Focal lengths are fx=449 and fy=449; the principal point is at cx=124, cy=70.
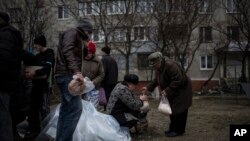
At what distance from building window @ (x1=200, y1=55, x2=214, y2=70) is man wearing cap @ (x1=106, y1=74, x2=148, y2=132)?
34576mm

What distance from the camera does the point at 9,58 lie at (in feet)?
16.7

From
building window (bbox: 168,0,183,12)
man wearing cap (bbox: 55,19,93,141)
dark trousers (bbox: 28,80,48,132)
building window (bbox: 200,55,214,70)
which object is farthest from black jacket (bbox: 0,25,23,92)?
building window (bbox: 200,55,214,70)

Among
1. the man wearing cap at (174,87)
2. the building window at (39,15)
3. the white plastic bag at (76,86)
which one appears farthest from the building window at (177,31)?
the white plastic bag at (76,86)

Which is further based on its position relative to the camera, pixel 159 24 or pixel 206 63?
pixel 206 63

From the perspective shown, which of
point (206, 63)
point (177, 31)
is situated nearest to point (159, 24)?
point (177, 31)

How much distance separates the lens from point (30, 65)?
6.47 m

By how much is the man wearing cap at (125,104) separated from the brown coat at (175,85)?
738 millimetres

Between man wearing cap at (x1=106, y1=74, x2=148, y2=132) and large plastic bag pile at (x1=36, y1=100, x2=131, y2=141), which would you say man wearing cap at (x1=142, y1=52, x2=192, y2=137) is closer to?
man wearing cap at (x1=106, y1=74, x2=148, y2=132)

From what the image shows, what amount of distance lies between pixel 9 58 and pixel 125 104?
7.79 feet

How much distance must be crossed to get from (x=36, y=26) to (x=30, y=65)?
2547cm

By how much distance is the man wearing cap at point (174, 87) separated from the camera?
7566 mm

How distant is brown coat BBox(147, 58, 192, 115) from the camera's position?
298 inches

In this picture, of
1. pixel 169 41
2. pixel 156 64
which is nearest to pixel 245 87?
pixel 156 64

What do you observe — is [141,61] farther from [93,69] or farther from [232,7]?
[93,69]
